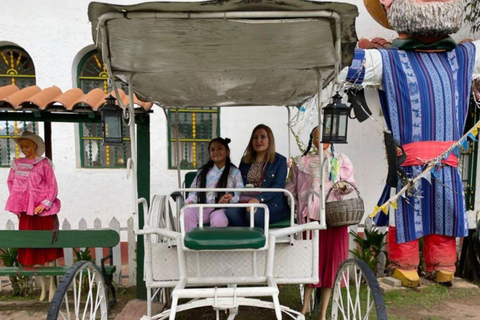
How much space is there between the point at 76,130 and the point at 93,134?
0.82ft

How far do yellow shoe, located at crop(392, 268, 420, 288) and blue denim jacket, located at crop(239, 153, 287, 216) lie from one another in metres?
1.85

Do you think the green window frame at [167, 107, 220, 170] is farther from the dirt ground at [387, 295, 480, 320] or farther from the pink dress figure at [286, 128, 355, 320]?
the dirt ground at [387, 295, 480, 320]

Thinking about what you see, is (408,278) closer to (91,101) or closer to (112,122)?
(112,122)

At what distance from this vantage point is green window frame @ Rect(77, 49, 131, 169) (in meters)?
5.61

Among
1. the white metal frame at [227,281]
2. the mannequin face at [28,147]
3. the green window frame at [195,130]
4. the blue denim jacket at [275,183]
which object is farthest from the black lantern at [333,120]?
the green window frame at [195,130]

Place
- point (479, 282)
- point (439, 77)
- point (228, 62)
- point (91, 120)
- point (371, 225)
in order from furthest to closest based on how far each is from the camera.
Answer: point (371, 225) < point (479, 282) < point (439, 77) < point (91, 120) < point (228, 62)

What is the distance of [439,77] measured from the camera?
3.84 metres

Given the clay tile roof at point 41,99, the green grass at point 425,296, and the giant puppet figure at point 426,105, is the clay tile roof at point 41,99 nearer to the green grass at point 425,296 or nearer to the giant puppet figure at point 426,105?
the giant puppet figure at point 426,105

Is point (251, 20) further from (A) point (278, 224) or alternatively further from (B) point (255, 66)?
(A) point (278, 224)

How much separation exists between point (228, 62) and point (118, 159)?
154 inches

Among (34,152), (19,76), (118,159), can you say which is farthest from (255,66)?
(19,76)

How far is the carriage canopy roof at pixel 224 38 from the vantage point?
181 cm

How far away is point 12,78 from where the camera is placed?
5570 millimetres

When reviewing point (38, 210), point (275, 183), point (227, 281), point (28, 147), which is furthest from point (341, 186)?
point (28, 147)
